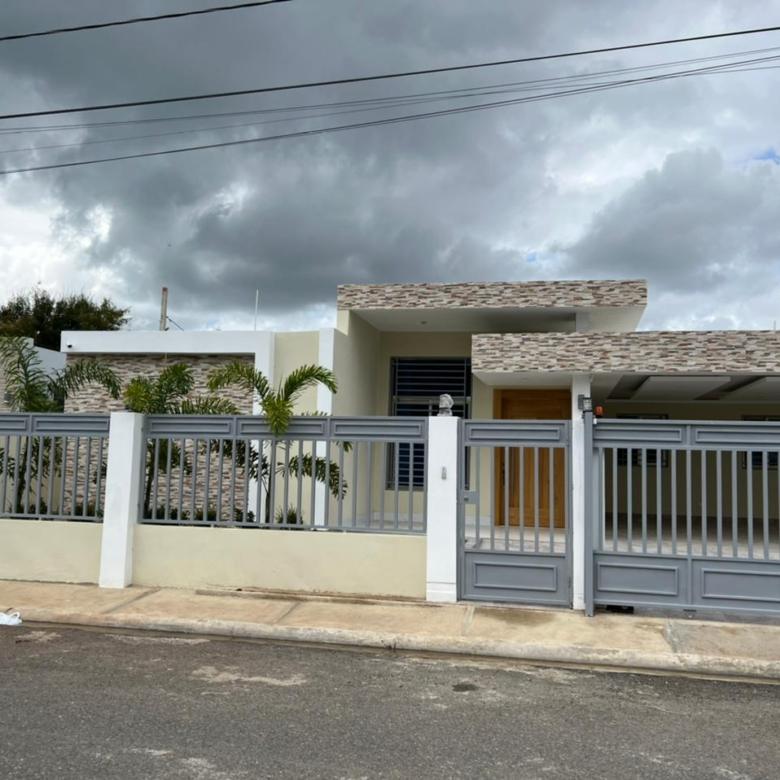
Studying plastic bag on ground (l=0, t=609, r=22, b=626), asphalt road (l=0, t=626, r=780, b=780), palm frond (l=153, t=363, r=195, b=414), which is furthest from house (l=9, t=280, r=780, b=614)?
asphalt road (l=0, t=626, r=780, b=780)

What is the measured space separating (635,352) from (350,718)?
9.00 metres

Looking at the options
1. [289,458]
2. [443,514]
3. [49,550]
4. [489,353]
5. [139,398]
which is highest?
[489,353]

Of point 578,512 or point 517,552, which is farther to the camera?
point 517,552

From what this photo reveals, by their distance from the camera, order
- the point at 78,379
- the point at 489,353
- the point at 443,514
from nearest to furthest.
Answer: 1. the point at 443,514
2. the point at 78,379
3. the point at 489,353

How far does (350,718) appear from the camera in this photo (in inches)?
183

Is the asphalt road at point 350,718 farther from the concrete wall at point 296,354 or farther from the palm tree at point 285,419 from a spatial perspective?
the concrete wall at point 296,354

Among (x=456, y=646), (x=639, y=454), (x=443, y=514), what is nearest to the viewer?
(x=456, y=646)

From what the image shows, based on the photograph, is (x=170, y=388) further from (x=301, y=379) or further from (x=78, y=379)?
(x=78, y=379)

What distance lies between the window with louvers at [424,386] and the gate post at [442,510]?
7.89 meters

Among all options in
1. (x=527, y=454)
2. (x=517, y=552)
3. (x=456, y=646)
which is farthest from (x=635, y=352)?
(x=456, y=646)

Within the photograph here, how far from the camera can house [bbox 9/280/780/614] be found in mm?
7344

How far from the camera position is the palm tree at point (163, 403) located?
891 cm

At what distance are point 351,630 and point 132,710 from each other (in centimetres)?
236

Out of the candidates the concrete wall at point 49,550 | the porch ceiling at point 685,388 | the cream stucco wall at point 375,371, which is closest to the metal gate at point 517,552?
the concrete wall at point 49,550
